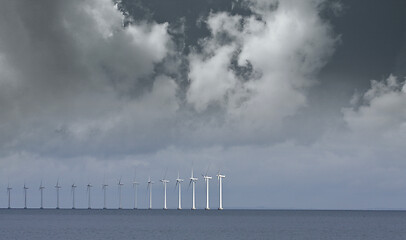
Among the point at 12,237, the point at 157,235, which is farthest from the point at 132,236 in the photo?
the point at 12,237

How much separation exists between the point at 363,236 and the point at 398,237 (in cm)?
793

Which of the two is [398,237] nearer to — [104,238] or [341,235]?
[341,235]

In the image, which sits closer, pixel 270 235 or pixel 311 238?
pixel 311 238

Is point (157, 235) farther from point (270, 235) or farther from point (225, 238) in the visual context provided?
point (270, 235)

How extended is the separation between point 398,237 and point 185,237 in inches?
1983

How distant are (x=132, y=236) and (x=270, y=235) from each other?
3206 cm

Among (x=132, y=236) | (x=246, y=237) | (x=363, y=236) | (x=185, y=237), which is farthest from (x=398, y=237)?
(x=132, y=236)

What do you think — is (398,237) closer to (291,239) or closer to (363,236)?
(363,236)

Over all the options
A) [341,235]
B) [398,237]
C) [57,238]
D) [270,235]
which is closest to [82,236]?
[57,238]

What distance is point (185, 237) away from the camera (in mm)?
142500

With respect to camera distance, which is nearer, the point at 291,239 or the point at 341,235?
the point at 291,239

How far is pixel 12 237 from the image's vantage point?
469 ft

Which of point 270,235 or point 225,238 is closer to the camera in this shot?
point 225,238

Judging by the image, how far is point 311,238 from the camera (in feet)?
474
